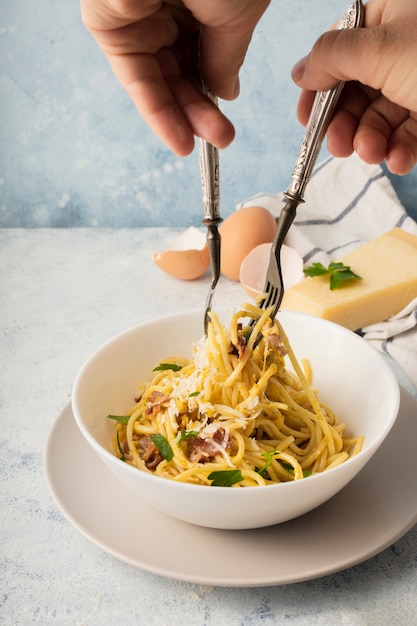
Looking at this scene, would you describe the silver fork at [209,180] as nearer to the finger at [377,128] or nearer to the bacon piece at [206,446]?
the bacon piece at [206,446]

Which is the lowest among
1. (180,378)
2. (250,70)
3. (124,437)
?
(124,437)

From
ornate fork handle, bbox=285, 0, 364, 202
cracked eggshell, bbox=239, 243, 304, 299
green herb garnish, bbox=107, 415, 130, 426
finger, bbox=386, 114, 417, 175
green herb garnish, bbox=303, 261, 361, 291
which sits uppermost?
ornate fork handle, bbox=285, 0, 364, 202

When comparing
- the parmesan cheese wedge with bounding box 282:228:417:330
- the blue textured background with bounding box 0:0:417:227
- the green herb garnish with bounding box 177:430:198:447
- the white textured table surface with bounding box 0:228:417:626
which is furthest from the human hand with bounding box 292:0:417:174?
the blue textured background with bounding box 0:0:417:227

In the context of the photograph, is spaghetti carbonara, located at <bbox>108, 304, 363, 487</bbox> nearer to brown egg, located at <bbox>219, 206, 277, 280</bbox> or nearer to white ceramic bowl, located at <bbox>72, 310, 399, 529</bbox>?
white ceramic bowl, located at <bbox>72, 310, 399, 529</bbox>

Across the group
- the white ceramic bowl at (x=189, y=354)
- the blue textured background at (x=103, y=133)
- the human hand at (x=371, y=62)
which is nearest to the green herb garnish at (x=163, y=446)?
the white ceramic bowl at (x=189, y=354)

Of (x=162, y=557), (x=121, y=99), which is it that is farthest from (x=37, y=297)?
(x=162, y=557)

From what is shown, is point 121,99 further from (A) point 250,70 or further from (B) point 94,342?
(B) point 94,342

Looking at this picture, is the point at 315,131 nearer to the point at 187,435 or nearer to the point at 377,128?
the point at 377,128
